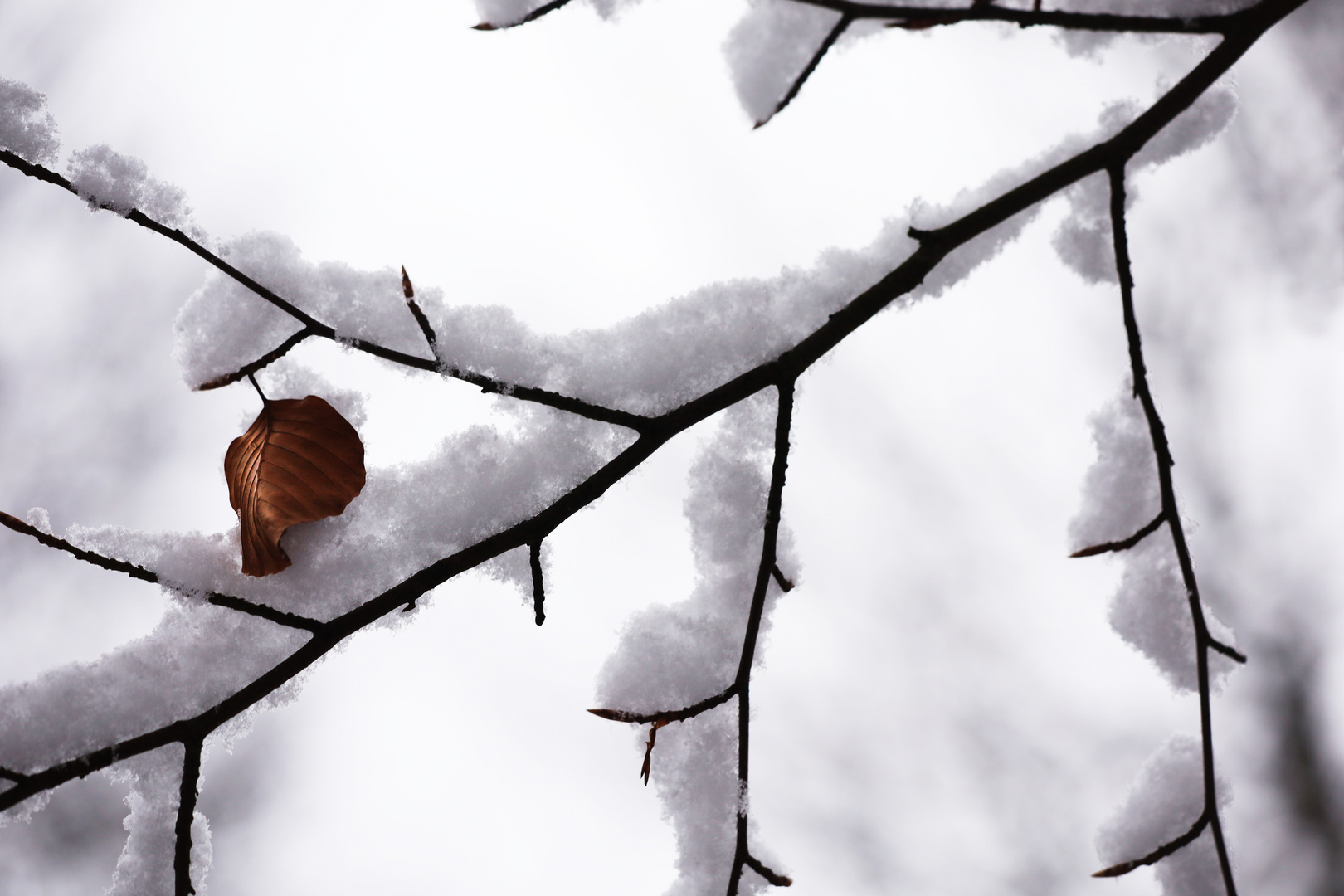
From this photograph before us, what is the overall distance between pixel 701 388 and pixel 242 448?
0.34 m

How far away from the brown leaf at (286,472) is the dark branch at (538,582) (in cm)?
16

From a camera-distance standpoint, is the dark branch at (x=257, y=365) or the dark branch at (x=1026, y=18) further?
the dark branch at (x=257, y=365)

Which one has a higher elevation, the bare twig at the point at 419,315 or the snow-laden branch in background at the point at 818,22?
the snow-laden branch in background at the point at 818,22

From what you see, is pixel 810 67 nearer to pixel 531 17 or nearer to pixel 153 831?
pixel 531 17

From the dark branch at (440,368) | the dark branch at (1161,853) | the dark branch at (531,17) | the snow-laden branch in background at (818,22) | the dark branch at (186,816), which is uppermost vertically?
the dark branch at (531,17)

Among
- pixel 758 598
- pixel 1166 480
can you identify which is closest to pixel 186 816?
pixel 758 598

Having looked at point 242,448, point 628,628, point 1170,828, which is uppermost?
point 242,448

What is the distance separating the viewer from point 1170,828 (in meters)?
0.48

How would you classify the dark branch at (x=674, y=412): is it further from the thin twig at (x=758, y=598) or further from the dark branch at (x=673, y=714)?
the dark branch at (x=673, y=714)

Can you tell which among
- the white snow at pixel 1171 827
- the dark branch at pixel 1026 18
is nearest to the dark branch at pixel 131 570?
the dark branch at pixel 1026 18

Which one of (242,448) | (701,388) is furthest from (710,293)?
(242,448)

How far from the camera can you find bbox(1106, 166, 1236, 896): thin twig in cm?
42

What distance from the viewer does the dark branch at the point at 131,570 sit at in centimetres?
39

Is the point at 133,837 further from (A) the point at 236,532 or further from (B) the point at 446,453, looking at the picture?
(B) the point at 446,453
